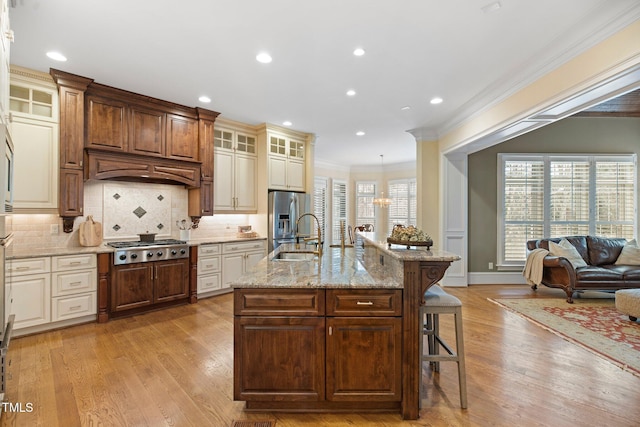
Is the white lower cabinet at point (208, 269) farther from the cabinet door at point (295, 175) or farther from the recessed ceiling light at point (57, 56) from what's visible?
the recessed ceiling light at point (57, 56)

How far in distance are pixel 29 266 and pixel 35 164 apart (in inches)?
43.6

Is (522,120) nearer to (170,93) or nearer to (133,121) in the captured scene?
(170,93)

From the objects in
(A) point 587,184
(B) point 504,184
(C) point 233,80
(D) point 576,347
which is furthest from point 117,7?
(A) point 587,184

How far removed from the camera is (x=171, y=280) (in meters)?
4.23

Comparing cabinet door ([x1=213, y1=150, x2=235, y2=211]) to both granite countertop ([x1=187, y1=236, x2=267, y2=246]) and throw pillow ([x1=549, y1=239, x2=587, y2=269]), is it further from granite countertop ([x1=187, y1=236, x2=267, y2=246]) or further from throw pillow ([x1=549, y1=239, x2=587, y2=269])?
throw pillow ([x1=549, y1=239, x2=587, y2=269])

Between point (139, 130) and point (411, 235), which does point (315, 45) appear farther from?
point (139, 130)

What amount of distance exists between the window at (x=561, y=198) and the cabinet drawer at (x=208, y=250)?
16.7ft

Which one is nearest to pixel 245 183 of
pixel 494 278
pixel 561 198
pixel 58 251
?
pixel 58 251

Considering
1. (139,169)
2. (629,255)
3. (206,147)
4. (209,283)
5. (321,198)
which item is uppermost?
(206,147)

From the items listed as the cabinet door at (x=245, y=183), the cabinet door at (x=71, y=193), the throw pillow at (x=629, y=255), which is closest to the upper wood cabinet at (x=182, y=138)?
the cabinet door at (x=245, y=183)

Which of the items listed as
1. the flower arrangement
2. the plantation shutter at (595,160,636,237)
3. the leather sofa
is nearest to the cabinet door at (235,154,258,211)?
the flower arrangement

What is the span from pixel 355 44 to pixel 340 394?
288 centimetres

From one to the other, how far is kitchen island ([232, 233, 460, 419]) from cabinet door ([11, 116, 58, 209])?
3.03m

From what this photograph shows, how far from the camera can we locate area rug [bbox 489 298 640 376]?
9.37 ft
